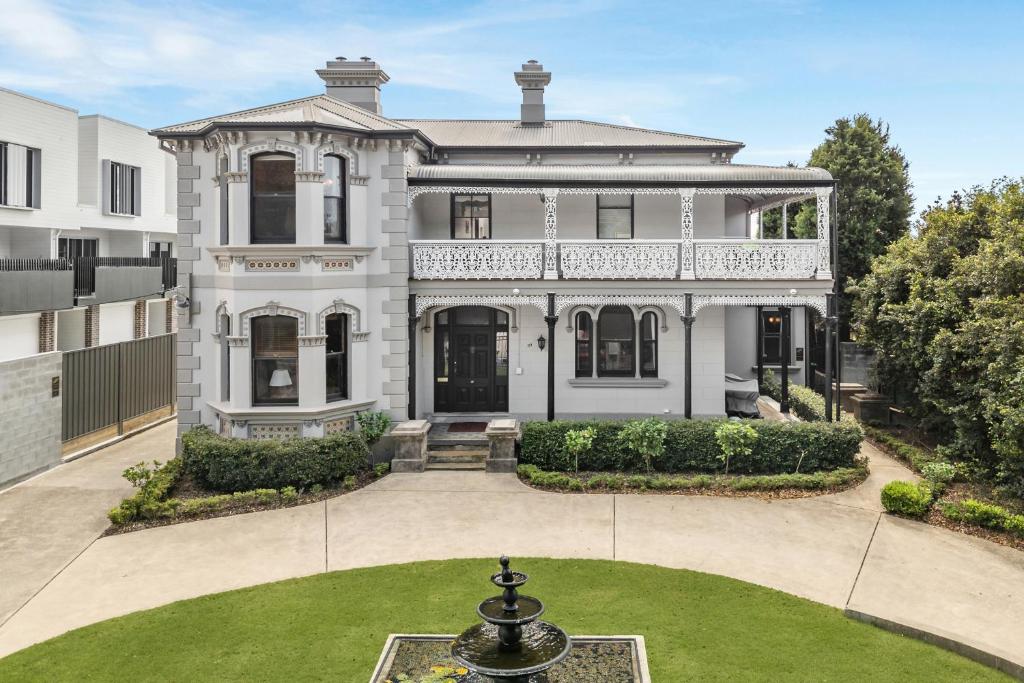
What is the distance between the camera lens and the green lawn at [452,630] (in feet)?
27.8

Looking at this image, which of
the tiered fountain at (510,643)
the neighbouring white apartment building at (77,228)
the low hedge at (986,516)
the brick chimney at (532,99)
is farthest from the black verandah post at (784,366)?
the neighbouring white apartment building at (77,228)

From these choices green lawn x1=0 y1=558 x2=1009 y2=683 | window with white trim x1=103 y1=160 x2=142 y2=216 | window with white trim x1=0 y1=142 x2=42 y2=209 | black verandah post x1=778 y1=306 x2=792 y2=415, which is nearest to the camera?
green lawn x1=0 y1=558 x2=1009 y2=683

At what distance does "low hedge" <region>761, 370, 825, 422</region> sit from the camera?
19.5 m

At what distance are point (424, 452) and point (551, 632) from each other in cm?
960

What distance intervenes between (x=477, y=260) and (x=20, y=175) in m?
15.9

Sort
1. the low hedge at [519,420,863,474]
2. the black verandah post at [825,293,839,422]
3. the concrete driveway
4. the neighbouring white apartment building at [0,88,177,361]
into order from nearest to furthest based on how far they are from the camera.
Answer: the concrete driveway
the low hedge at [519,420,863,474]
the black verandah post at [825,293,839,422]
the neighbouring white apartment building at [0,88,177,361]

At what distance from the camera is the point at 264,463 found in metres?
15.3

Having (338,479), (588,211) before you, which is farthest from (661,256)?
(338,479)

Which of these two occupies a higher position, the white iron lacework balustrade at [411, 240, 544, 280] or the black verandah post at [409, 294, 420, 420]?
the white iron lacework balustrade at [411, 240, 544, 280]

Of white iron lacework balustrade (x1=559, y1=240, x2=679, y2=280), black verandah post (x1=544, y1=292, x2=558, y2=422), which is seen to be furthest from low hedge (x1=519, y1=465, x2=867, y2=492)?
white iron lacework balustrade (x1=559, y1=240, x2=679, y2=280)

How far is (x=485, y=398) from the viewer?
65.6 ft

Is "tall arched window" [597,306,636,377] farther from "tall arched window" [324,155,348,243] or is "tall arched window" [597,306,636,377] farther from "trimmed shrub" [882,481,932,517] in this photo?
"trimmed shrub" [882,481,932,517]

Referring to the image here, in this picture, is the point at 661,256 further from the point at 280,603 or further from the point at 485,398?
the point at 280,603

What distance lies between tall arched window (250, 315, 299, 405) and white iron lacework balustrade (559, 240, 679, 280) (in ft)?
20.3
